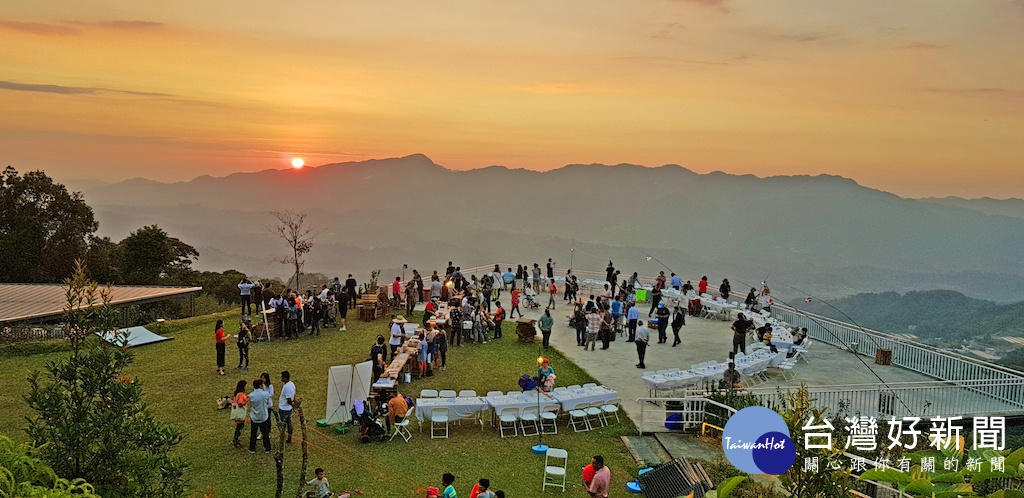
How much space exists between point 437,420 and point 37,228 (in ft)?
111

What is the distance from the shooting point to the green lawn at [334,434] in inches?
466

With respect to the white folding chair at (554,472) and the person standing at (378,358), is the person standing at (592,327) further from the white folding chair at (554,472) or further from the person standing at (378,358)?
the white folding chair at (554,472)

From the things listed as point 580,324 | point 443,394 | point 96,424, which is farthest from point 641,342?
point 96,424

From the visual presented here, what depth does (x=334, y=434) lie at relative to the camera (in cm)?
1398

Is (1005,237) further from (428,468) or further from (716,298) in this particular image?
(428,468)

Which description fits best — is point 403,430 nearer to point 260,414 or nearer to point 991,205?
point 260,414

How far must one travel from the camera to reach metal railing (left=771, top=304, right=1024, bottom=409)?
17234 mm

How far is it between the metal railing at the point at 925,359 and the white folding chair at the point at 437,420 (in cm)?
1191

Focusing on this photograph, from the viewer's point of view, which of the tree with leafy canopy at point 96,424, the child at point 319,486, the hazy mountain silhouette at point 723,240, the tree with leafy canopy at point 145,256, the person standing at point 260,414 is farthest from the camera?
the hazy mountain silhouette at point 723,240

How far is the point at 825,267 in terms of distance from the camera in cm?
14325

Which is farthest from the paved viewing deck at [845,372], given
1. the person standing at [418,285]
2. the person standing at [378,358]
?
the person standing at [378,358]

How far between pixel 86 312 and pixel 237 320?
20.4 m

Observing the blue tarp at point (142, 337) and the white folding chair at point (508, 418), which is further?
the blue tarp at point (142, 337)

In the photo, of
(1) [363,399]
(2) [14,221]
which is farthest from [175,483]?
(2) [14,221]
